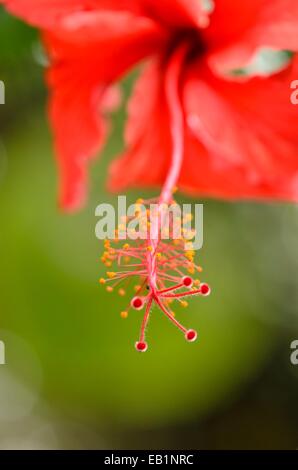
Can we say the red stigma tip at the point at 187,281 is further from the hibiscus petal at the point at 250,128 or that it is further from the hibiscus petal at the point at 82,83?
the hibiscus petal at the point at 82,83

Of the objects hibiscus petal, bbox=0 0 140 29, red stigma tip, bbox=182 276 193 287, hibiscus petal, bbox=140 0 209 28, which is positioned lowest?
red stigma tip, bbox=182 276 193 287

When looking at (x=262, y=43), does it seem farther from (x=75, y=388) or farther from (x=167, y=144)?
(x=75, y=388)

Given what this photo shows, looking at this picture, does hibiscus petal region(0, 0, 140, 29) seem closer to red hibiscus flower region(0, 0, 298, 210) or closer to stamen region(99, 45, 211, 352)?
red hibiscus flower region(0, 0, 298, 210)

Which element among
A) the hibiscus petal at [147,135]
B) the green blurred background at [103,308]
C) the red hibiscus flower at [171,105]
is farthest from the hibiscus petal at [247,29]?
the green blurred background at [103,308]

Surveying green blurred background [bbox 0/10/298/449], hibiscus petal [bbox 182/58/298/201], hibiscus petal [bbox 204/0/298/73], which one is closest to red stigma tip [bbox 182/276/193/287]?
hibiscus petal [bbox 182/58/298/201]

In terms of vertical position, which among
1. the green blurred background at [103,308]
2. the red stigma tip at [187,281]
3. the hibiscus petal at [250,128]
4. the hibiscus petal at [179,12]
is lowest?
the red stigma tip at [187,281]

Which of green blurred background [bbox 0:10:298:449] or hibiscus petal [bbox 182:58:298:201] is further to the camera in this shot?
green blurred background [bbox 0:10:298:449]
